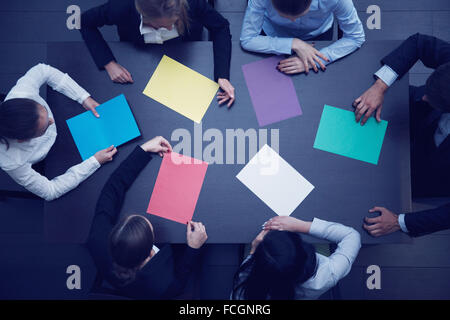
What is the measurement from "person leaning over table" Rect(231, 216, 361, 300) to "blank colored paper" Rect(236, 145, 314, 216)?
6 centimetres

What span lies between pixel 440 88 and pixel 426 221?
498 millimetres

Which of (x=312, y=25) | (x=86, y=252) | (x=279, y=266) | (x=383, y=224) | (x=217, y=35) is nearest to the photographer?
(x=279, y=266)

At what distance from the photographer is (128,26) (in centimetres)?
127

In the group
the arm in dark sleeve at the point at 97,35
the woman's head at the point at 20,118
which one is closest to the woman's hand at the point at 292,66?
the arm in dark sleeve at the point at 97,35

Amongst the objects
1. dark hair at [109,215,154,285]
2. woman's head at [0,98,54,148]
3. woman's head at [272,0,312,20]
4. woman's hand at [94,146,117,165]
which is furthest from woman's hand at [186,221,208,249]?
woman's head at [272,0,312,20]

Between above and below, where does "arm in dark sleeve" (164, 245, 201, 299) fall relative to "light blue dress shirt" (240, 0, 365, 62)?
below

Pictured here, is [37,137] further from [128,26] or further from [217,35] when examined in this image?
[217,35]

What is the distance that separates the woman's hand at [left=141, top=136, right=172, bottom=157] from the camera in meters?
1.20

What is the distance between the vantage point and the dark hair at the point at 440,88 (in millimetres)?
1057

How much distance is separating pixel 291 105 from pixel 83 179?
0.86 metres

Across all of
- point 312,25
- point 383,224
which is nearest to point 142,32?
point 312,25

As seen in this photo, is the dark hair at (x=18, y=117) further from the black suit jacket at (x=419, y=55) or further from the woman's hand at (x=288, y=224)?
the black suit jacket at (x=419, y=55)

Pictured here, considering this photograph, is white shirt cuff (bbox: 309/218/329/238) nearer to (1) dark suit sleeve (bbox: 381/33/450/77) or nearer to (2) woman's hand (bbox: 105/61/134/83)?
(1) dark suit sleeve (bbox: 381/33/450/77)

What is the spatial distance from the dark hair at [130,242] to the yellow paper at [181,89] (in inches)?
17.8
